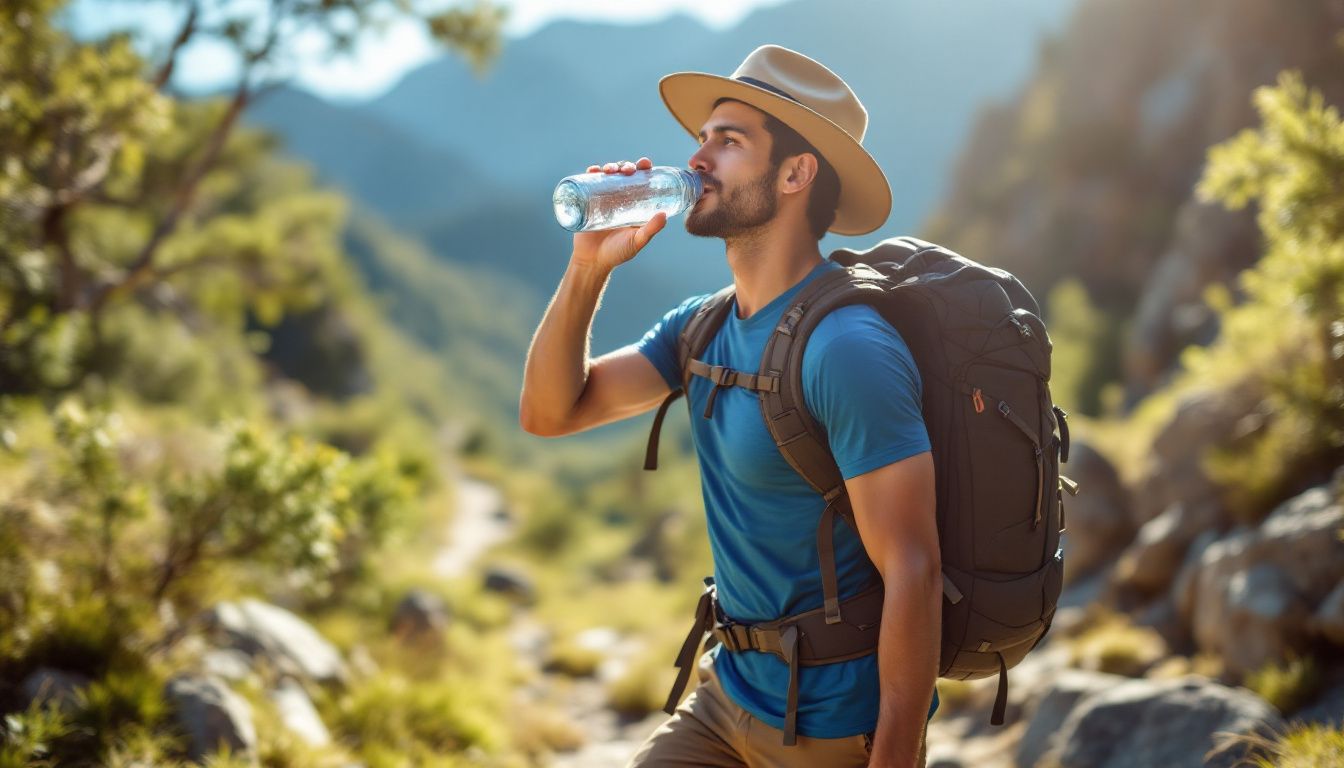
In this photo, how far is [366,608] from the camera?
12.2 m

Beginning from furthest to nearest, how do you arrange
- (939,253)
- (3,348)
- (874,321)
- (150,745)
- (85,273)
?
(85,273), (3,348), (150,745), (939,253), (874,321)

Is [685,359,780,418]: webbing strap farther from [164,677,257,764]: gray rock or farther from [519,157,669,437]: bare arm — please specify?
[164,677,257,764]: gray rock

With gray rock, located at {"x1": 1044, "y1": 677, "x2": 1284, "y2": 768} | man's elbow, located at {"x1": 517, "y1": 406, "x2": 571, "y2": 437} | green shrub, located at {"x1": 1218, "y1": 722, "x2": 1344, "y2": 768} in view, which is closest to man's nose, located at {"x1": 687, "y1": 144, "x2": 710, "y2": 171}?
man's elbow, located at {"x1": 517, "y1": 406, "x2": 571, "y2": 437}

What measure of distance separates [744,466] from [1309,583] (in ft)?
17.1

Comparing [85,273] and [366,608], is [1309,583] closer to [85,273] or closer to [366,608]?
[366,608]

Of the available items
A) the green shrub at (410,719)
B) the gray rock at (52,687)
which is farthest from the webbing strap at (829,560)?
the green shrub at (410,719)

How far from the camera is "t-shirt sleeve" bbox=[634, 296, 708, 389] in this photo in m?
3.32

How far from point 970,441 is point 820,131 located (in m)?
1.03

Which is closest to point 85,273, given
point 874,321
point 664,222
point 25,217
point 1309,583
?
point 25,217

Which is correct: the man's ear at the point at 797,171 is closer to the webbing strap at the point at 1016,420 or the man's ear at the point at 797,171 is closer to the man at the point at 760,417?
the man at the point at 760,417

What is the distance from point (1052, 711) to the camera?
20.0 feet

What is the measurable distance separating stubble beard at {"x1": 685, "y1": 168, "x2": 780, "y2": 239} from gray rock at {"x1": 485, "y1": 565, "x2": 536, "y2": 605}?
18.5 metres

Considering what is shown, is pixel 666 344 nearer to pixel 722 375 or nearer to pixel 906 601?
pixel 722 375

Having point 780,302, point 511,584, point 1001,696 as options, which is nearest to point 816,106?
point 780,302
